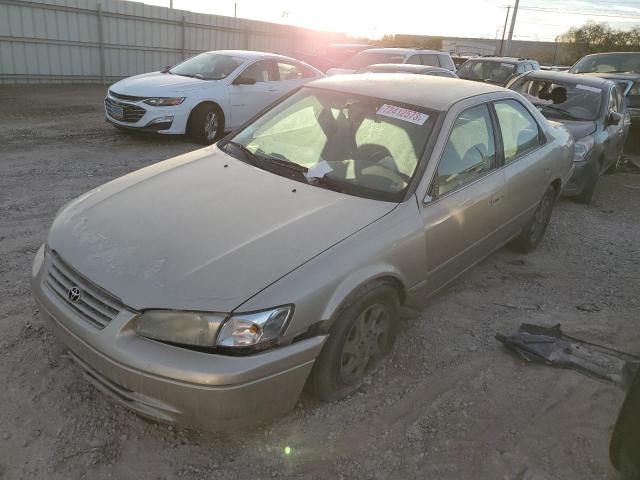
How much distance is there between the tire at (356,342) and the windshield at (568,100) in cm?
515

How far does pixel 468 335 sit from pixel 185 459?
2.06 m

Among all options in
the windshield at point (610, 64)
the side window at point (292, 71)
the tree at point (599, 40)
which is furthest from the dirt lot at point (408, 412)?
the tree at point (599, 40)

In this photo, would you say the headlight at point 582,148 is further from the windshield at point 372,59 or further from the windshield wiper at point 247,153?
the windshield at point 372,59

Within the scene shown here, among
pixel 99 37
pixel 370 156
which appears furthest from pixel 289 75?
pixel 99 37

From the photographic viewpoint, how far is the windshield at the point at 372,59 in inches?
473

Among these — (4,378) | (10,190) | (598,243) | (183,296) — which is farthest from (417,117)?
(10,190)

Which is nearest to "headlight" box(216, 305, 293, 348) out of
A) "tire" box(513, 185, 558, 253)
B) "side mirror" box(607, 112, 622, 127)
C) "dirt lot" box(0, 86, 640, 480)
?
"dirt lot" box(0, 86, 640, 480)

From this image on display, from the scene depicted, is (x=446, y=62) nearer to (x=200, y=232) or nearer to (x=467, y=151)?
(x=467, y=151)

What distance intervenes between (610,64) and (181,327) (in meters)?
13.3

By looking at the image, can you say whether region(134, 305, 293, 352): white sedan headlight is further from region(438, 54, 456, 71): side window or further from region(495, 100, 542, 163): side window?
region(438, 54, 456, 71): side window

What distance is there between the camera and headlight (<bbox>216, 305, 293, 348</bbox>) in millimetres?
2242

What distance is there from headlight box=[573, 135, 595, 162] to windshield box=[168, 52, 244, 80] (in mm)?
5593

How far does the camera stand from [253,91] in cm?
911

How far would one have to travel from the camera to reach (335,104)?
11.9 ft
